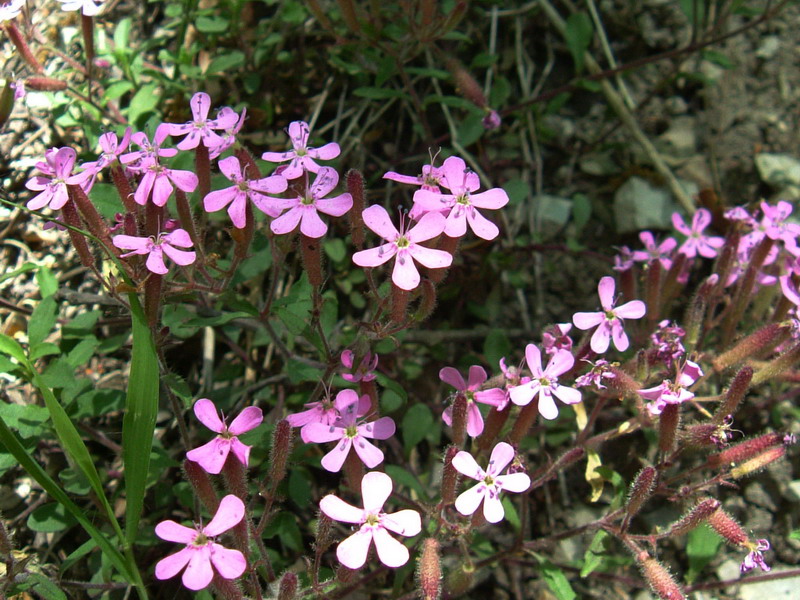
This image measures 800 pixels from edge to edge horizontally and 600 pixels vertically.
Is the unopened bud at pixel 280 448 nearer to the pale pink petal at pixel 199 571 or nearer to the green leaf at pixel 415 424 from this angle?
the pale pink petal at pixel 199 571

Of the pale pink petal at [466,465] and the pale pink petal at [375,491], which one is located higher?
the pale pink petal at [375,491]

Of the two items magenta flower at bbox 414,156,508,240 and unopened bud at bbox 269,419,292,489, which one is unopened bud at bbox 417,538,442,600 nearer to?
unopened bud at bbox 269,419,292,489

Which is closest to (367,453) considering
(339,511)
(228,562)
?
(339,511)

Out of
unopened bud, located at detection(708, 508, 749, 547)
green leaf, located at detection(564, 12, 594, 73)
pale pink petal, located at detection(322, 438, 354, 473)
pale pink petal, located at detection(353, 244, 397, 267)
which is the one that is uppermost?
pale pink petal, located at detection(353, 244, 397, 267)

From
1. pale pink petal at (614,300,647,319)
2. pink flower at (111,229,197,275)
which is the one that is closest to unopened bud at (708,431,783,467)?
pale pink petal at (614,300,647,319)

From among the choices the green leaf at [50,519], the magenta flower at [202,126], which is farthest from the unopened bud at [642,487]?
the green leaf at [50,519]

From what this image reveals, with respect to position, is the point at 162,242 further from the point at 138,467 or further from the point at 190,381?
the point at 190,381
